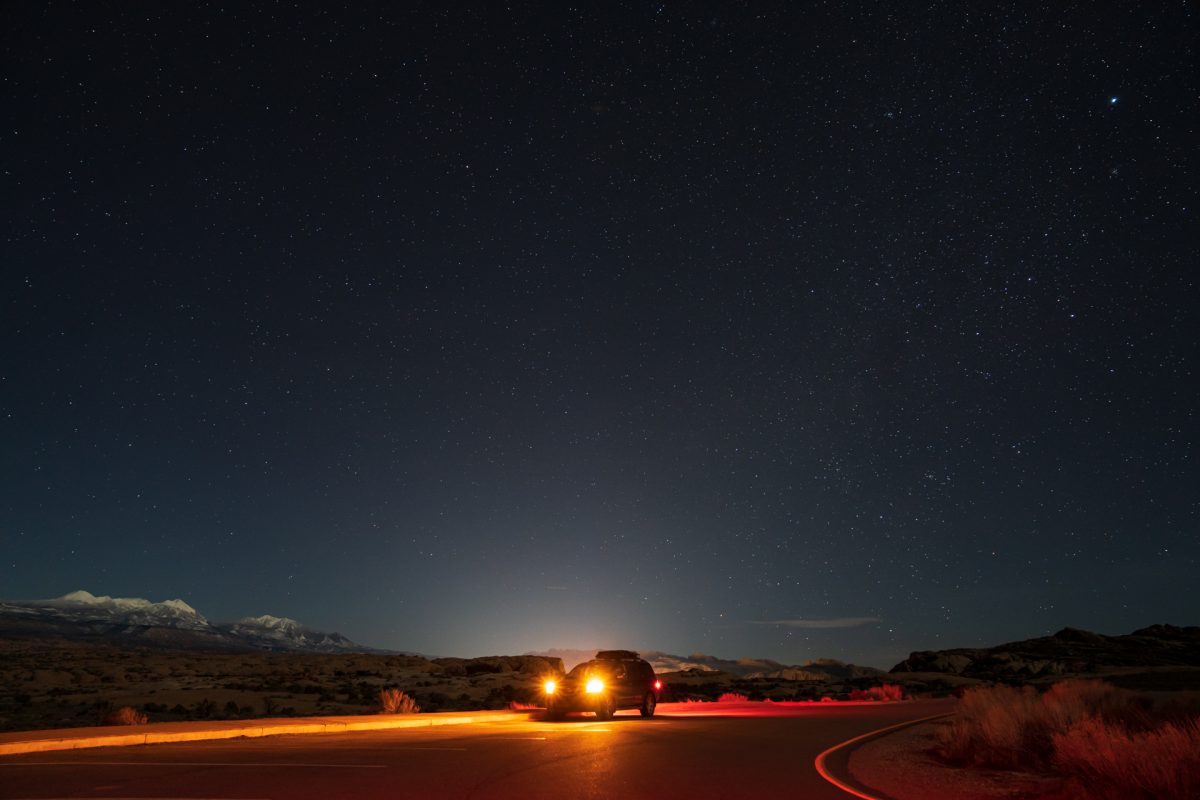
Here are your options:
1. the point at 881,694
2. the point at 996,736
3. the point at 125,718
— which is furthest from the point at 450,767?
the point at 881,694

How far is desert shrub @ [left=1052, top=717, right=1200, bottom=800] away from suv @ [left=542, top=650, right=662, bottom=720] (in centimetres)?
1425

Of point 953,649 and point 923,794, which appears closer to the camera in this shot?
point 923,794

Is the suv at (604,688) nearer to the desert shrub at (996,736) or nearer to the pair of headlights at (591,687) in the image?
the pair of headlights at (591,687)

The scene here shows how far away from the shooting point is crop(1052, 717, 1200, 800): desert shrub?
8.78 metres

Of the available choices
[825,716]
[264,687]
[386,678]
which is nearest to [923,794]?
Answer: [825,716]

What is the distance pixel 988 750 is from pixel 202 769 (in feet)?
37.1

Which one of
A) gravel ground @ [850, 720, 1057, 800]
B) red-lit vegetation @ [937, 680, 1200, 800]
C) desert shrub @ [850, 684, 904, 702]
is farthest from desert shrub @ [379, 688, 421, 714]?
desert shrub @ [850, 684, 904, 702]

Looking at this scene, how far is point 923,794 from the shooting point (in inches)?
437

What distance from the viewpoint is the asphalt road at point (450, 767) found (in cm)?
1004

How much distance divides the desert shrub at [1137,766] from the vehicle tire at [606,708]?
1421 cm

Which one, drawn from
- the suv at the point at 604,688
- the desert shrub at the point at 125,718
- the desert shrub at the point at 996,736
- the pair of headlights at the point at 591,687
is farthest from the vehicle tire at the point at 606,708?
the desert shrub at the point at 125,718

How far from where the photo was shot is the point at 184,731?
55.0ft

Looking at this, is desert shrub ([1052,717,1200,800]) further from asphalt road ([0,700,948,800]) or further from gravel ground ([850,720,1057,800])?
asphalt road ([0,700,948,800])

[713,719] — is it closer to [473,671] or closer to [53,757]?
[53,757]
